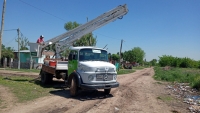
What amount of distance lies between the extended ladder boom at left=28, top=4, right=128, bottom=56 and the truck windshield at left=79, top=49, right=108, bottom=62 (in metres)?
3.44

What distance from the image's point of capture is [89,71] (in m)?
8.34

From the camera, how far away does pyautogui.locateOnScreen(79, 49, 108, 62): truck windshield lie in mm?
9210

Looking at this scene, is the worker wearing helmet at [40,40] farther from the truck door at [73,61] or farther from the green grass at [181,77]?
the green grass at [181,77]

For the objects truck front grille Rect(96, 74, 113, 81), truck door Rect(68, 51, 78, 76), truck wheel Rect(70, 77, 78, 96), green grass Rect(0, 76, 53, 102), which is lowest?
green grass Rect(0, 76, 53, 102)

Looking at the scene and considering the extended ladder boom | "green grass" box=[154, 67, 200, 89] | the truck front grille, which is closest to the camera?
the truck front grille

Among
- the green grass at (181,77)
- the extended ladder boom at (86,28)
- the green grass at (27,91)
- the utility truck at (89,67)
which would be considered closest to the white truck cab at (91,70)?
the utility truck at (89,67)

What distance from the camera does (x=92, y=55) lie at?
9398mm

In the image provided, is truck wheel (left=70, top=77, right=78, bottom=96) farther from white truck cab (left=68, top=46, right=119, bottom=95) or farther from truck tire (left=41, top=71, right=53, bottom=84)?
truck tire (left=41, top=71, right=53, bottom=84)

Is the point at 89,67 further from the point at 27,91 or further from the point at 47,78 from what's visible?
the point at 47,78

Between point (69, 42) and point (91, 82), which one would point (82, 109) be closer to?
point (91, 82)

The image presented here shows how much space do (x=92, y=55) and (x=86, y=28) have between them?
403 cm

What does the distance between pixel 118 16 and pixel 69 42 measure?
402 centimetres

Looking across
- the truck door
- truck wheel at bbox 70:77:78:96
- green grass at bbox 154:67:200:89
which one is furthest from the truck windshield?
green grass at bbox 154:67:200:89

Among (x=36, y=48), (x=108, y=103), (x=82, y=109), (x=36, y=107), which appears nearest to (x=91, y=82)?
(x=108, y=103)
